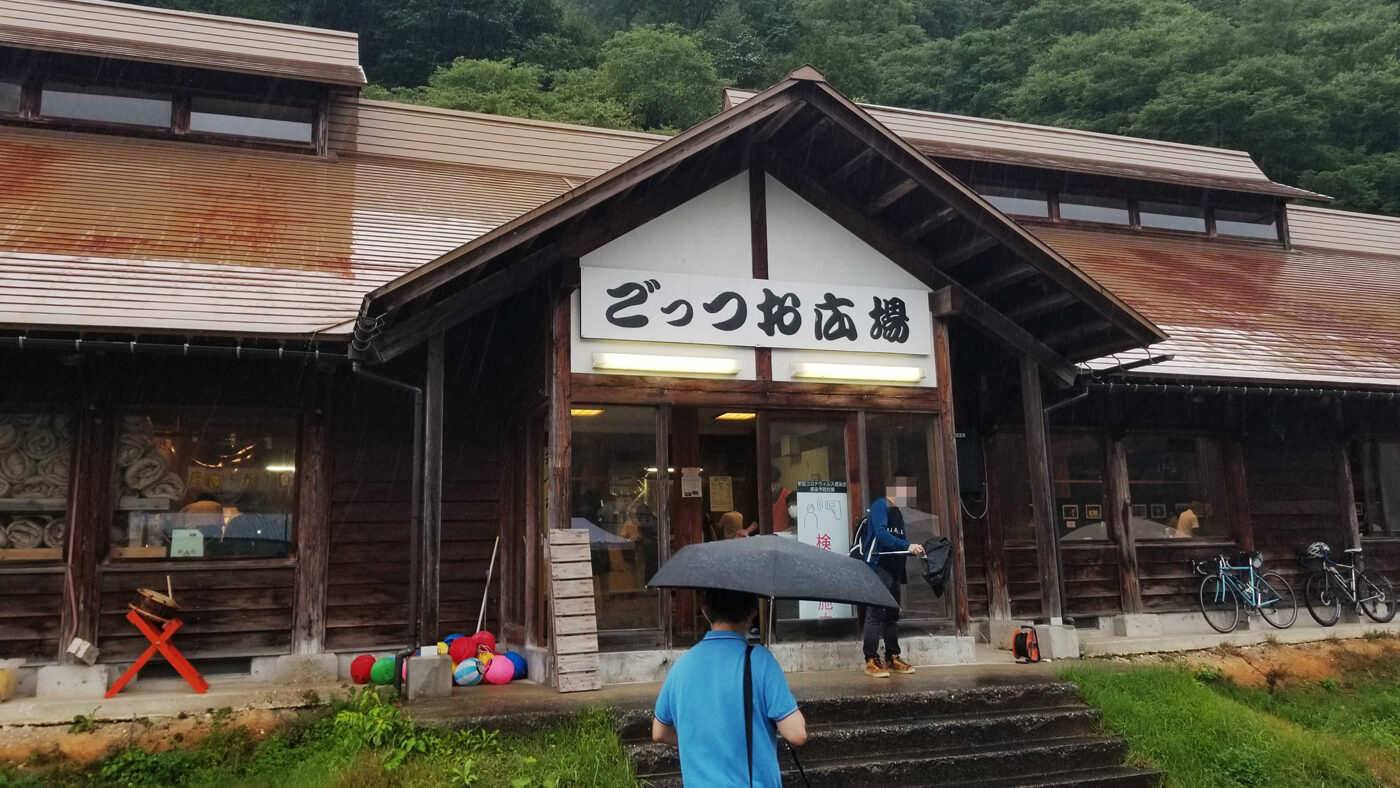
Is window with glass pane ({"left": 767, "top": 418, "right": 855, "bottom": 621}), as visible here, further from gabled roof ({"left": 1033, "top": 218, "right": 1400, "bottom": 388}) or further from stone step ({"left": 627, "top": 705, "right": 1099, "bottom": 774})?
gabled roof ({"left": 1033, "top": 218, "right": 1400, "bottom": 388})

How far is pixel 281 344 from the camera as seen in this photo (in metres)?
7.71

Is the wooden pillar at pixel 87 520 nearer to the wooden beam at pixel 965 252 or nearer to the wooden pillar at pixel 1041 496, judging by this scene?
the wooden beam at pixel 965 252

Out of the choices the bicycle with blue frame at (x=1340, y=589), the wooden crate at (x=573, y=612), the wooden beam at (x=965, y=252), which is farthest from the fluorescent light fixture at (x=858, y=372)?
the bicycle with blue frame at (x=1340, y=589)

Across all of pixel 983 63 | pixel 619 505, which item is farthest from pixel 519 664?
pixel 983 63

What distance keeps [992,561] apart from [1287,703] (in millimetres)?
3220

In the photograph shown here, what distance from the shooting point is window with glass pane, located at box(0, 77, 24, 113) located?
1177cm

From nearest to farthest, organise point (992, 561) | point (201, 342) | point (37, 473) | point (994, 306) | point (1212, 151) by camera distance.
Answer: point (201, 342) < point (37, 473) < point (994, 306) < point (992, 561) < point (1212, 151)

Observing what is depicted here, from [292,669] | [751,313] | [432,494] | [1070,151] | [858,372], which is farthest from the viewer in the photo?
[1070,151]

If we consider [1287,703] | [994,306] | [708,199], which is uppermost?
[708,199]

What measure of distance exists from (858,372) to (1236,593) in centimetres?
621

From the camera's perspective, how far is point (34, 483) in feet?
27.7

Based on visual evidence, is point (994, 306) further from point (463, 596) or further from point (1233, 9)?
point (1233, 9)

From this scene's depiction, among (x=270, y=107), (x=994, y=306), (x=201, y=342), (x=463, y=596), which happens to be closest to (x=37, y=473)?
(x=201, y=342)

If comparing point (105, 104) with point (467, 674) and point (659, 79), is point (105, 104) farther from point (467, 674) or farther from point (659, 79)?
point (659, 79)
